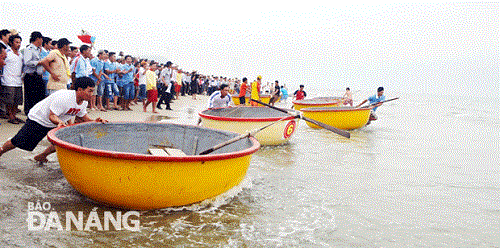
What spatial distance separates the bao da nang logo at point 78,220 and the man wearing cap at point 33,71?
14.9 feet

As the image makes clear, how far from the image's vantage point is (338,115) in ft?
40.8

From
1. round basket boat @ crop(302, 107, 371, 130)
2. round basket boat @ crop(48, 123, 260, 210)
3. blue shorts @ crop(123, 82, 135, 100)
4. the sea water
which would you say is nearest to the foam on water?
the sea water

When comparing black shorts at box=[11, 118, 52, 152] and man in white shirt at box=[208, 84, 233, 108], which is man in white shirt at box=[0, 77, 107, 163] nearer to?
black shorts at box=[11, 118, 52, 152]

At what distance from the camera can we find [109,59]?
464 inches

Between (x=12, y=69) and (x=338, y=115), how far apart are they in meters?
9.35

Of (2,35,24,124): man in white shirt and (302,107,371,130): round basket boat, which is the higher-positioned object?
(2,35,24,124): man in white shirt

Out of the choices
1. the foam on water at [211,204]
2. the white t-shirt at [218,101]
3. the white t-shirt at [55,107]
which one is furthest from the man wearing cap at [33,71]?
the foam on water at [211,204]

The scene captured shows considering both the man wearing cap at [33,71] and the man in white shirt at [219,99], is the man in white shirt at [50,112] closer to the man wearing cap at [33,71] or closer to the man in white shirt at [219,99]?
the man wearing cap at [33,71]

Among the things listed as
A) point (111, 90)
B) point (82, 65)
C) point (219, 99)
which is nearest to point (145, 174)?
point (82, 65)

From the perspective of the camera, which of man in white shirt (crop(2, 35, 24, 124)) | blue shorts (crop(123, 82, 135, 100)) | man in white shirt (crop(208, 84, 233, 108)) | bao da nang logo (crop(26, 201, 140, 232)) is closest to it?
bao da nang logo (crop(26, 201, 140, 232))

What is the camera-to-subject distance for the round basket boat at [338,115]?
12.3 meters

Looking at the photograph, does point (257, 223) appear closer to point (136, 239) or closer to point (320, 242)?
point (320, 242)

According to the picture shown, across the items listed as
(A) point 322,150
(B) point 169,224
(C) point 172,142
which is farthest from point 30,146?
(A) point 322,150

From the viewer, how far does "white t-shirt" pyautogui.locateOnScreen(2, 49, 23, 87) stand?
7574 mm
